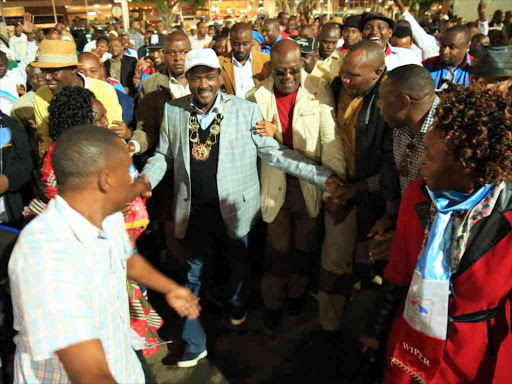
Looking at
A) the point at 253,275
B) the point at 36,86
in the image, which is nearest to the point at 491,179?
the point at 253,275

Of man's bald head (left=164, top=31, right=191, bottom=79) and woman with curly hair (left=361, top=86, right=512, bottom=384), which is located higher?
man's bald head (left=164, top=31, right=191, bottom=79)

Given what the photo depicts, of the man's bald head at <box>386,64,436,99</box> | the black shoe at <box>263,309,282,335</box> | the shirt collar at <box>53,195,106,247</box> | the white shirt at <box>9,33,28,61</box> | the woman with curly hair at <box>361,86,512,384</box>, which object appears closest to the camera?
the shirt collar at <box>53,195,106,247</box>

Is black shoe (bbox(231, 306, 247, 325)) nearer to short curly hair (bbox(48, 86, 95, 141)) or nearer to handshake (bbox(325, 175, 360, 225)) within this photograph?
handshake (bbox(325, 175, 360, 225))

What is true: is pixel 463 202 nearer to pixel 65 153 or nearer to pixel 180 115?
pixel 65 153

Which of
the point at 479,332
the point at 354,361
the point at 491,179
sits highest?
the point at 491,179

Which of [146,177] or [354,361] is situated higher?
[146,177]

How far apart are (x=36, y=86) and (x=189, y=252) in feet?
11.4

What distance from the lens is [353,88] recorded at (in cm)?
293

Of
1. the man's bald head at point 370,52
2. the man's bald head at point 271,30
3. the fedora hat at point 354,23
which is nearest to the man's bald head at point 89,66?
the man's bald head at point 370,52

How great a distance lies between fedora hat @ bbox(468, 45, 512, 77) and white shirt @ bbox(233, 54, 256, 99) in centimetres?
248

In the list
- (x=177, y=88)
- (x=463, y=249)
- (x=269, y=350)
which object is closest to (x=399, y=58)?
(x=177, y=88)

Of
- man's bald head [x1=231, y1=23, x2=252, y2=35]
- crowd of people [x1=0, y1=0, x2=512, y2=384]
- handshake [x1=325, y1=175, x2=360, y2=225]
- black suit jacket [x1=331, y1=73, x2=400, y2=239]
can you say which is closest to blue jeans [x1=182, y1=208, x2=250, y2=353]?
crowd of people [x1=0, y1=0, x2=512, y2=384]

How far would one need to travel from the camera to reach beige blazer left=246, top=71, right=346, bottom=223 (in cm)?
306

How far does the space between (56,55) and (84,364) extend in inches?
133
